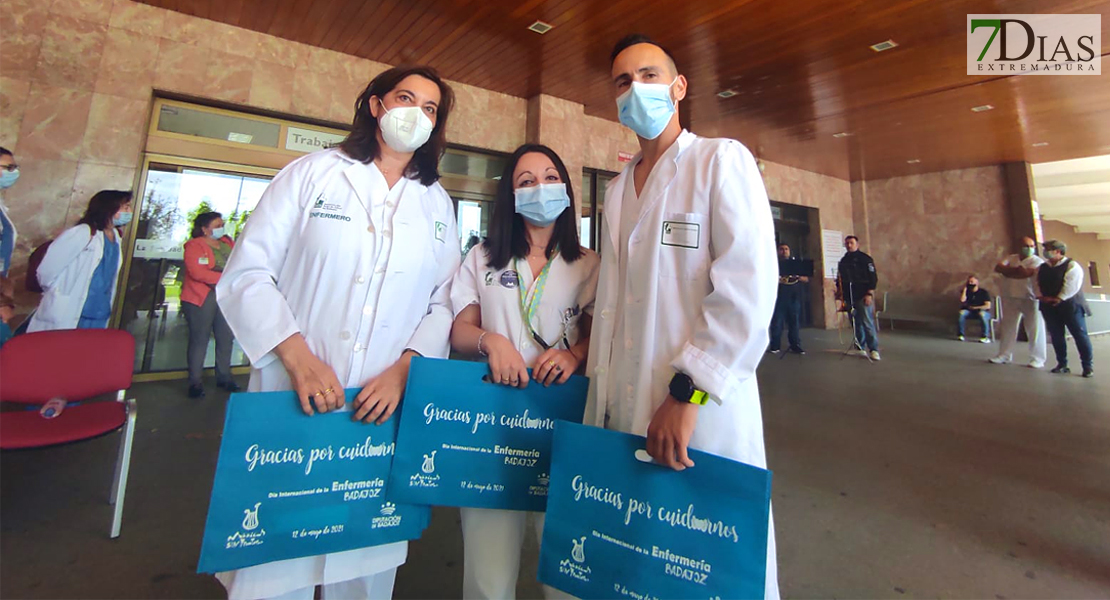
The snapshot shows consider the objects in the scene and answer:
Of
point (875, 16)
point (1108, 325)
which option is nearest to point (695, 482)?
point (875, 16)

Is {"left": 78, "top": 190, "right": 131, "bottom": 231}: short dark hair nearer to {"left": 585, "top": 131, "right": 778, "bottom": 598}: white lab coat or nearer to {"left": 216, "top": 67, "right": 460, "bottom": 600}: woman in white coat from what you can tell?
{"left": 216, "top": 67, "right": 460, "bottom": 600}: woman in white coat

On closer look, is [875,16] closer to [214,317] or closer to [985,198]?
[214,317]

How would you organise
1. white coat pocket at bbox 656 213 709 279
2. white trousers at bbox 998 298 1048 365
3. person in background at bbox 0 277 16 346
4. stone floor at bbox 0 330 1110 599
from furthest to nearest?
white trousers at bbox 998 298 1048 365, person in background at bbox 0 277 16 346, stone floor at bbox 0 330 1110 599, white coat pocket at bbox 656 213 709 279

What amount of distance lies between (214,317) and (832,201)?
12.7 m

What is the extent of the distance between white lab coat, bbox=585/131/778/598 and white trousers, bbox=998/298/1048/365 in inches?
312

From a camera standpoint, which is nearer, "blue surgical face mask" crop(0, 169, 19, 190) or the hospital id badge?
the hospital id badge

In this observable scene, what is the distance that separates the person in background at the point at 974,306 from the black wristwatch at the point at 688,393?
11.3m

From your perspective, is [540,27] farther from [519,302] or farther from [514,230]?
[519,302]

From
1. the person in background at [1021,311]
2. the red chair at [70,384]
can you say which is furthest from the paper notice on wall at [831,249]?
the red chair at [70,384]

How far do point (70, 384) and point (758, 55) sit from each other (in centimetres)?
664

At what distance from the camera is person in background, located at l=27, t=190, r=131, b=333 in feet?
10.6

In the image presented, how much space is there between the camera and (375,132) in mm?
1281

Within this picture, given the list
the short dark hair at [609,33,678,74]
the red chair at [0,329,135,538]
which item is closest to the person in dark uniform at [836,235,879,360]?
the short dark hair at [609,33,678,74]

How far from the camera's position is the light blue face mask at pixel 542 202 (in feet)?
4.28
